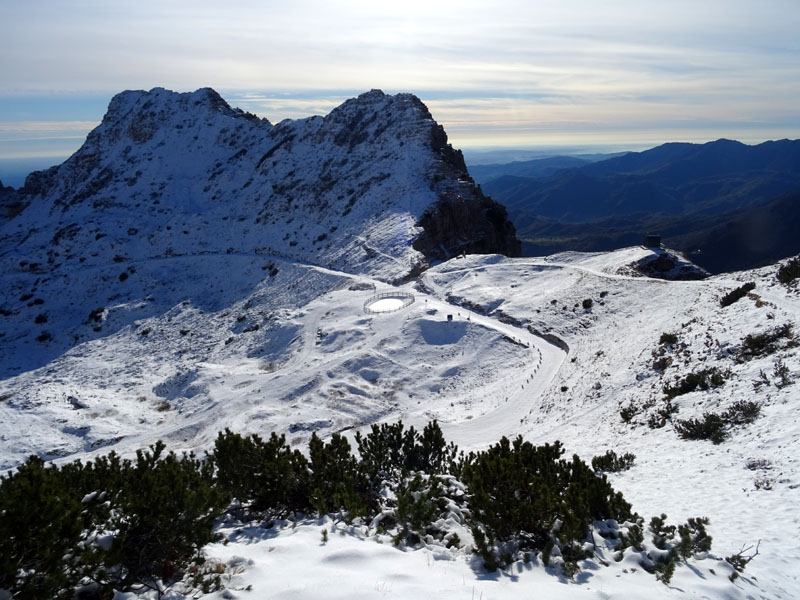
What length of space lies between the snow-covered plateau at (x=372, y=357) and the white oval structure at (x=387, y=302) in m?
0.47

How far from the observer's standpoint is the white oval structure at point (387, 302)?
1810 inches

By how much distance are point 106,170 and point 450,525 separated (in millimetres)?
114142

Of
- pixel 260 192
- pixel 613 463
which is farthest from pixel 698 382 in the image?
pixel 260 192

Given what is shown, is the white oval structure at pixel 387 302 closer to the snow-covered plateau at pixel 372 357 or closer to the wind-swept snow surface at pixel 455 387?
the snow-covered plateau at pixel 372 357

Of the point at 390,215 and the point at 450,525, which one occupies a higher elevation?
the point at 390,215

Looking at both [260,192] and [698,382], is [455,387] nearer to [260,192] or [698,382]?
[698,382]

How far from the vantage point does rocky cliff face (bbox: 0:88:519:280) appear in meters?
66.7

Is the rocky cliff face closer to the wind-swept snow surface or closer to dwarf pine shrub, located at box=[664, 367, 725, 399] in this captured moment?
the wind-swept snow surface

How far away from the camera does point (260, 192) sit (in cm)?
8806

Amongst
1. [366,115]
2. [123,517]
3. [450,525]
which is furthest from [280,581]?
[366,115]

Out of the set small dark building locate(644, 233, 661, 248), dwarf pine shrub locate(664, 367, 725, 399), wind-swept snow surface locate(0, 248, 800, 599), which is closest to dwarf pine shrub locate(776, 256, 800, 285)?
wind-swept snow surface locate(0, 248, 800, 599)

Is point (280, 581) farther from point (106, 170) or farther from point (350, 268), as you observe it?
point (106, 170)

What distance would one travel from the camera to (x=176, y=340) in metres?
54.7

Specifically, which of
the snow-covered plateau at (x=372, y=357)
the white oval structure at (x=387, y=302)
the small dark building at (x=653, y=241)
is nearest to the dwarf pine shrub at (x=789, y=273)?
the snow-covered plateau at (x=372, y=357)
